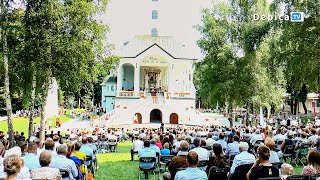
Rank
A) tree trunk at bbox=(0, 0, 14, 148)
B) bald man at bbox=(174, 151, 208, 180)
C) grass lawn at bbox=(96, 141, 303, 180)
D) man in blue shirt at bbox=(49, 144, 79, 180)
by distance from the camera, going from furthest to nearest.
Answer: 1. tree trunk at bbox=(0, 0, 14, 148)
2. grass lawn at bbox=(96, 141, 303, 180)
3. man in blue shirt at bbox=(49, 144, 79, 180)
4. bald man at bbox=(174, 151, 208, 180)

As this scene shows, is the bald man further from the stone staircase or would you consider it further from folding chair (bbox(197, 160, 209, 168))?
the stone staircase

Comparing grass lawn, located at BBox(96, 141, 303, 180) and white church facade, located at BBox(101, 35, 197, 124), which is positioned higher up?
white church facade, located at BBox(101, 35, 197, 124)

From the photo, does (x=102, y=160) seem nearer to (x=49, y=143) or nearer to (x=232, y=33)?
(x=49, y=143)

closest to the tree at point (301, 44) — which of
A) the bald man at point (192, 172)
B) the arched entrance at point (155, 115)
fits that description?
the bald man at point (192, 172)

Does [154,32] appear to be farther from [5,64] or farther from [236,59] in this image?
[5,64]

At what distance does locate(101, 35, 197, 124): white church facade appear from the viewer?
136 ft

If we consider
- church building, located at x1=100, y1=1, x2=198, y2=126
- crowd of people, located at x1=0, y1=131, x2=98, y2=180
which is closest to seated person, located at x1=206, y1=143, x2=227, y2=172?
crowd of people, located at x1=0, y1=131, x2=98, y2=180

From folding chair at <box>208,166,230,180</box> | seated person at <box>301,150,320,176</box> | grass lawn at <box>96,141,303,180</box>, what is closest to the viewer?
seated person at <box>301,150,320,176</box>

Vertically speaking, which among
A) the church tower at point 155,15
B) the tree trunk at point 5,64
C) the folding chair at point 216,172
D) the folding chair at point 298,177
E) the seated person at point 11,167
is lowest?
the folding chair at point 216,172

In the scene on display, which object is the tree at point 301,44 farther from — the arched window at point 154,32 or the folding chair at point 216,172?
the arched window at point 154,32

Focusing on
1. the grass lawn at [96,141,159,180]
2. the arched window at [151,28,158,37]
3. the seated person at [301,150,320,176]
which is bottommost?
the grass lawn at [96,141,159,180]

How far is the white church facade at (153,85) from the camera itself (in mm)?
41406

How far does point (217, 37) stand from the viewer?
32094 millimetres

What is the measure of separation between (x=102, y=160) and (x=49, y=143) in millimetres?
7935
